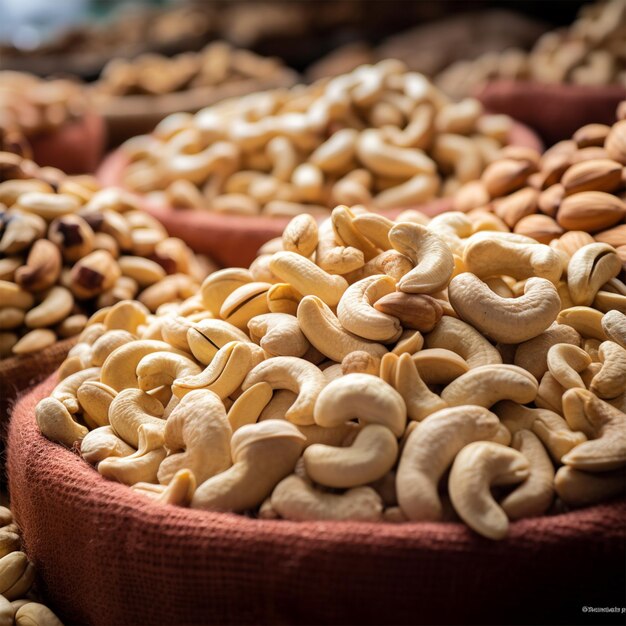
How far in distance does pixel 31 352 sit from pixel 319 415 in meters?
0.72

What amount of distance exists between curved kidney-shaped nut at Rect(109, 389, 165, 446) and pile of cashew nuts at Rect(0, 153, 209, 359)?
1.43 ft

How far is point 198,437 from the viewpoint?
0.86m

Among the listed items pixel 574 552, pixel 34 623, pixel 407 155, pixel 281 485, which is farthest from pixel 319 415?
pixel 407 155

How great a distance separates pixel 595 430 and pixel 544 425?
6 centimetres

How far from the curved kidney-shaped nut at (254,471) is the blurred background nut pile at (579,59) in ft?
5.77

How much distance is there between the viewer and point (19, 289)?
4.48 ft

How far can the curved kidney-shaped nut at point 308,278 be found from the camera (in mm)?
1003

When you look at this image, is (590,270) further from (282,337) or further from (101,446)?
(101,446)

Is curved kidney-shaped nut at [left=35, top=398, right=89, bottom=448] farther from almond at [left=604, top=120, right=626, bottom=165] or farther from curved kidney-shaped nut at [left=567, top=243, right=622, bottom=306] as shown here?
almond at [left=604, top=120, right=626, bottom=165]

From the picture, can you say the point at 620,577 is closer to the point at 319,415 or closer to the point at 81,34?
the point at 319,415

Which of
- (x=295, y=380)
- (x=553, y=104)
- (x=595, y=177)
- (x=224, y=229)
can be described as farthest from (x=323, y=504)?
(x=553, y=104)

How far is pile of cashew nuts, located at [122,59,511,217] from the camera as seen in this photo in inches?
70.7

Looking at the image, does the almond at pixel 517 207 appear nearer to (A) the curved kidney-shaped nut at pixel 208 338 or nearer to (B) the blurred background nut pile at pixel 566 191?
(B) the blurred background nut pile at pixel 566 191

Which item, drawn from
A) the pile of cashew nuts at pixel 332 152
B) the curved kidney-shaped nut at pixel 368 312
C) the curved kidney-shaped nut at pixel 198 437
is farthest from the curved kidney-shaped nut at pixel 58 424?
the pile of cashew nuts at pixel 332 152
